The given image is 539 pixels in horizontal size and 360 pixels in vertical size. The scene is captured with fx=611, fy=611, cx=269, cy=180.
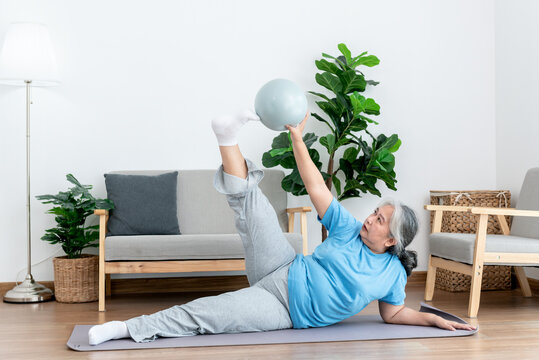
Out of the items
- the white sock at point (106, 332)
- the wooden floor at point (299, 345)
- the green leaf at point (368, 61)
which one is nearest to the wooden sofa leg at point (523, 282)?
the wooden floor at point (299, 345)

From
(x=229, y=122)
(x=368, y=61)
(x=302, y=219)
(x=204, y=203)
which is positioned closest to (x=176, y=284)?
(x=204, y=203)

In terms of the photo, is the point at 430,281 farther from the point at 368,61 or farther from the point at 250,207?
the point at 250,207

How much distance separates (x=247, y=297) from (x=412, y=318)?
80 cm

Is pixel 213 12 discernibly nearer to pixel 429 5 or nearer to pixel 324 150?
pixel 324 150

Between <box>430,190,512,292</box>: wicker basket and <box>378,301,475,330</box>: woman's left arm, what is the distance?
151cm

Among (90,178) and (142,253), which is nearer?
(142,253)

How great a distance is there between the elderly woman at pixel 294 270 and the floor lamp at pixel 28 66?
64.5 inches

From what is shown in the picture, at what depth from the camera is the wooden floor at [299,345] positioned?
7.86ft

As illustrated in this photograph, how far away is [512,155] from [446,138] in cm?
50

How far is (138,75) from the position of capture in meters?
4.36

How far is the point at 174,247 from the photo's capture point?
139 inches

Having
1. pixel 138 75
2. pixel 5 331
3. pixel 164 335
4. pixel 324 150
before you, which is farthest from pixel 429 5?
pixel 5 331

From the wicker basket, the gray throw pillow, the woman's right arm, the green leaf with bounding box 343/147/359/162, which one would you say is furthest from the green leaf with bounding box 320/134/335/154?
the woman's right arm

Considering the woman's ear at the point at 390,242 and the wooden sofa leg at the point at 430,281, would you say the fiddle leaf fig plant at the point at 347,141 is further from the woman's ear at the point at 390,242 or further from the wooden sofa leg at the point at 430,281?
the woman's ear at the point at 390,242
